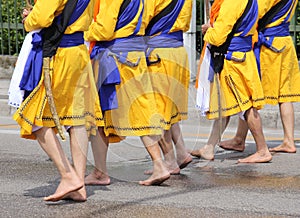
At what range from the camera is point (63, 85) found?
21.4 ft

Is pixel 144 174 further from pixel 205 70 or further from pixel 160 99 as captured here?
pixel 205 70

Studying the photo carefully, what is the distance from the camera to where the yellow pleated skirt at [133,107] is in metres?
7.16

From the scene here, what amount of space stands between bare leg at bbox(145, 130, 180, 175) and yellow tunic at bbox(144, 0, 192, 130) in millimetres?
103

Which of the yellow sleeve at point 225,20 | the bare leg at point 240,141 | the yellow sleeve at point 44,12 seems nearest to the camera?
the yellow sleeve at point 44,12

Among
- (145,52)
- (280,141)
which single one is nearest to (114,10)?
(145,52)

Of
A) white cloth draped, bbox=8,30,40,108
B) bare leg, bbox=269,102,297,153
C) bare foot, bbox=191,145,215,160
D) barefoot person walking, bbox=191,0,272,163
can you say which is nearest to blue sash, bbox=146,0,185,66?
barefoot person walking, bbox=191,0,272,163

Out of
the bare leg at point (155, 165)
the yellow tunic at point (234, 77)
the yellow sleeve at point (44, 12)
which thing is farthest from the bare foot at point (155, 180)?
the yellow sleeve at point (44, 12)

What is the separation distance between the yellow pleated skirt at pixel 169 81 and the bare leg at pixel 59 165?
3.85 feet

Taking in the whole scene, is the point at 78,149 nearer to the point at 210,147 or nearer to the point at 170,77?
the point at 170,77

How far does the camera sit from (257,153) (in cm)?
839

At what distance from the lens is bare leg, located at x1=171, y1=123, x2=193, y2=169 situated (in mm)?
7832

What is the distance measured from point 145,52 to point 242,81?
3.86 ft

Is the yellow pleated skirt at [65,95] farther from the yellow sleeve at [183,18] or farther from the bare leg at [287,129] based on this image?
the bare leg at [287,129]

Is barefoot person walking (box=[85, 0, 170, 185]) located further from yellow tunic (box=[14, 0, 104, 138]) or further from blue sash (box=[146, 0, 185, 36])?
yellow tunic (box=[14, 0, 104, 138])
